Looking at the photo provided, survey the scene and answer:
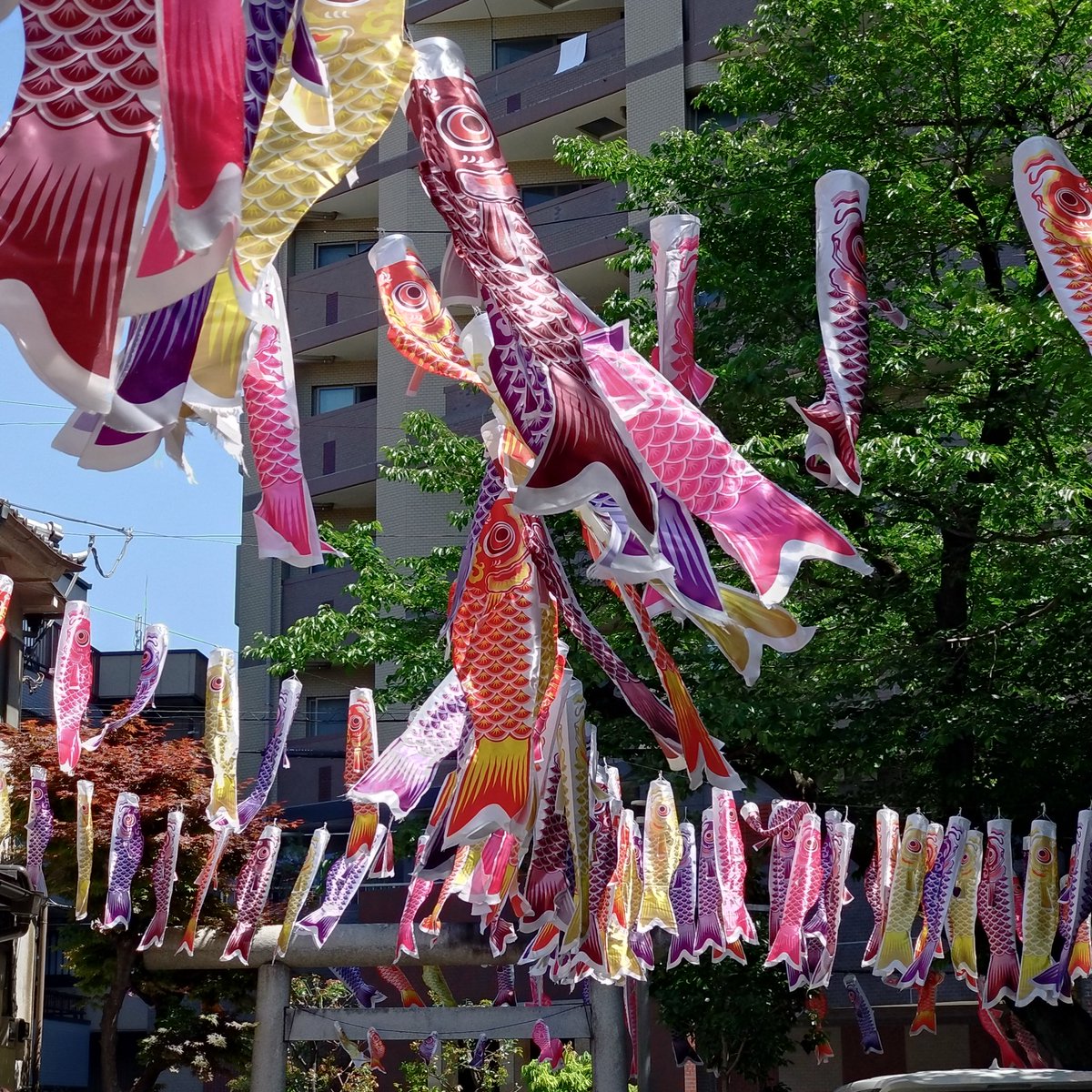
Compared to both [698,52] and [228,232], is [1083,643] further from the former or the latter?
[698,52]

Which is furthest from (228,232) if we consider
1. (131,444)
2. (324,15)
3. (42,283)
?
(324,15)

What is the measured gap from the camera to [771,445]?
43.2 feet

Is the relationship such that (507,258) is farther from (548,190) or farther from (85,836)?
(548,190)

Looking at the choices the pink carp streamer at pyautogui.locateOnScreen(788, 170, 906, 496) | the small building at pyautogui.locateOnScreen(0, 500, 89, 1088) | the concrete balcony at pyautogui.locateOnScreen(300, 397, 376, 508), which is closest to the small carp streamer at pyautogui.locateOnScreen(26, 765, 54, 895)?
the small building at pyautogui.locateOnScreen(0, 500, 89, 1088)

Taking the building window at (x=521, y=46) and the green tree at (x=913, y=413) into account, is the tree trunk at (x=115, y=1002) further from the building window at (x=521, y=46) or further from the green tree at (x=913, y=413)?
the building window at (x=521, y=46)

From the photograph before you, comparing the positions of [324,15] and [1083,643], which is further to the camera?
[1083,643]

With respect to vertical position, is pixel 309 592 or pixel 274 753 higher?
pixel 309 592

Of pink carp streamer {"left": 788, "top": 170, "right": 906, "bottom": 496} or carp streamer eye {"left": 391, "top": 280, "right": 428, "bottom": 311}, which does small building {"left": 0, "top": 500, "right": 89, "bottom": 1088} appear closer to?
carp streamer eye {"left": 391, "top": 280, "right": 428, "bottom": 311}

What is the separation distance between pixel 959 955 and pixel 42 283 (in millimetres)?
11550

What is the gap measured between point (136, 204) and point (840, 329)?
14.5ft

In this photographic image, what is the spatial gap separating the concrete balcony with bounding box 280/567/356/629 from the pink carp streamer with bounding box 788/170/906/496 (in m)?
20.7

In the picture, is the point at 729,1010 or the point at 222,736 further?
the point at 729,1010

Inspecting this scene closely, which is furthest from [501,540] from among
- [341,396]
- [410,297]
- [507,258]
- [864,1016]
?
[341,396]

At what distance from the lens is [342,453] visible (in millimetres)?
28141
